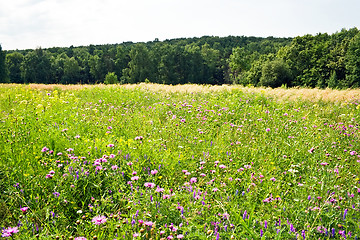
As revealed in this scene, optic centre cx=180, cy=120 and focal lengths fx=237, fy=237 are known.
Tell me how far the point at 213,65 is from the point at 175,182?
8249 centimetres

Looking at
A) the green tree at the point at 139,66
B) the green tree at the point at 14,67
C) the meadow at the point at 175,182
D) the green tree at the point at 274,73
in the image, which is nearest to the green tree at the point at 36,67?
the green tree at the point at 14,67

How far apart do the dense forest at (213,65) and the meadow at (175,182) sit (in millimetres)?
27170

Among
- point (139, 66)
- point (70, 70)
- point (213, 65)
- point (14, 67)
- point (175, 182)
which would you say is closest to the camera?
point (175, 182)

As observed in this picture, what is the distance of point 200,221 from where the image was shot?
2318mm

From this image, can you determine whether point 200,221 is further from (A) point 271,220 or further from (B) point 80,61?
(B) point 80,61

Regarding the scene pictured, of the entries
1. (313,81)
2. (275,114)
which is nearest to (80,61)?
(313,81)

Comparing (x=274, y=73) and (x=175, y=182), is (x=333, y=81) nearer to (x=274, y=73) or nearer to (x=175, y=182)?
(x=274, y=73)

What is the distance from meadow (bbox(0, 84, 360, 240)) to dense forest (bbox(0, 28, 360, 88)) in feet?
89.1

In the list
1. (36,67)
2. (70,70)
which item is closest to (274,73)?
(70,70)

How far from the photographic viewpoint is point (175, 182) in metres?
3.16

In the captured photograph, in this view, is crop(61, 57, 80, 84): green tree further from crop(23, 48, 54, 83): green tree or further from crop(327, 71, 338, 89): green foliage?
crop(327, 71, 338, 89): green foliage

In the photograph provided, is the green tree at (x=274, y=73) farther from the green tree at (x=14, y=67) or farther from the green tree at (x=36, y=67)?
the green tree at (x=14, y=67)

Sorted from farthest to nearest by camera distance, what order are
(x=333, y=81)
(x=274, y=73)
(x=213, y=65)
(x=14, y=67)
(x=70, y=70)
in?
(x=213, y=65) < (x=70, y=70) < (x=14, y=67) < (x=274, y=73) < (x=333, y=81)

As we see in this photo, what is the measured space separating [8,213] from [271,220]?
2.74m
